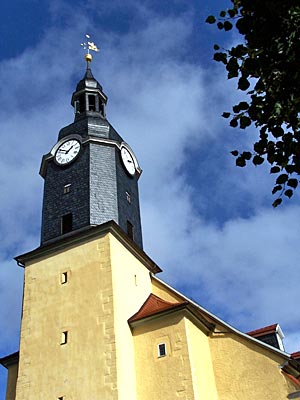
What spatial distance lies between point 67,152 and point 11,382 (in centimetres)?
842

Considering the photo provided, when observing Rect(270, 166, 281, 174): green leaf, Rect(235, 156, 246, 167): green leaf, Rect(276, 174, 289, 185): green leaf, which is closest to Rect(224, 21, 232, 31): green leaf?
Rect(235, 156, 246, 167): green leaf

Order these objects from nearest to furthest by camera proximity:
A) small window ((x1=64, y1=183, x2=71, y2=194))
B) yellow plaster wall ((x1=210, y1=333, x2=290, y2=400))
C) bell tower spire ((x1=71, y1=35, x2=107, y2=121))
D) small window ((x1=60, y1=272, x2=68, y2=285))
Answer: yellow plaster wall ((x1=210, y1=333, x2=290, y2=400)) → small window ((x1=60, y1=272, x2=68, y2=285)) → small window ((x1=64, y1=183, x2=71, y2=194)) → bell tower spire ((x1=71, y1=35, x2=107, y2=121))

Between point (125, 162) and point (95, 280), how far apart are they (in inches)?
222

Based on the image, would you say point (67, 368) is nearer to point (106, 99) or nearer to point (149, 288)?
point (149, 288)

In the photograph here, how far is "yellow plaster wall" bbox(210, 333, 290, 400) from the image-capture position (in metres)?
15.8

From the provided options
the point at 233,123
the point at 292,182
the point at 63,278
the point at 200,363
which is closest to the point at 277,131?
the point at 233,123

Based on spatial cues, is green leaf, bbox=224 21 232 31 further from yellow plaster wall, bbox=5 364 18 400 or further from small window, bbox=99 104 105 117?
small window, bbox=99 104 105 117

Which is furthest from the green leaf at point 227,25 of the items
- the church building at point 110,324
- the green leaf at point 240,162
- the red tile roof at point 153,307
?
the red tile roof at point 153,307

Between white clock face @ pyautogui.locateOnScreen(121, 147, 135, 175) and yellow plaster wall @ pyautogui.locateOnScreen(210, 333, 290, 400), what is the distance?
Answer: 24.3 feet

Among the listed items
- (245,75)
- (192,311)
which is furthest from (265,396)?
(245,75)

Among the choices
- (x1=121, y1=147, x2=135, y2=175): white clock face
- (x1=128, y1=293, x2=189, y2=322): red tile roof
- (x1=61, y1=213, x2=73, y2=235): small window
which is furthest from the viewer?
(x1=121, y1=147, x2=135, y2=175): white clock face

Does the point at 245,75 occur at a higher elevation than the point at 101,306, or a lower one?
lower

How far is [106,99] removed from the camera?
2484cm

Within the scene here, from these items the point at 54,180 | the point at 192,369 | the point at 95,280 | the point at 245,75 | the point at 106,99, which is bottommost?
the point at 245,75
